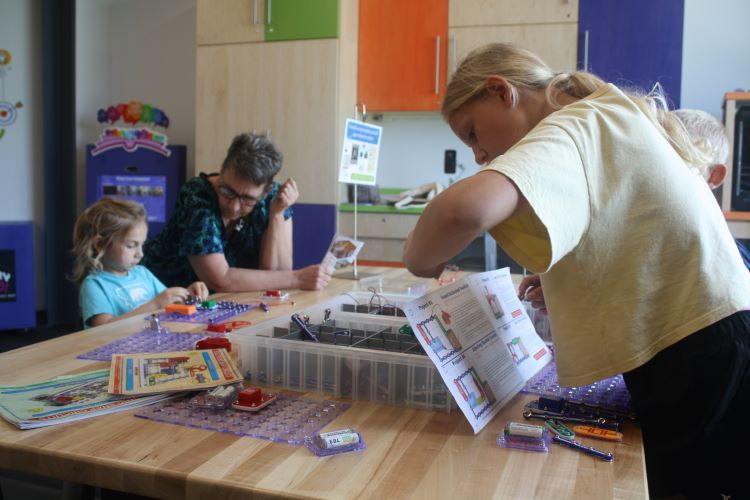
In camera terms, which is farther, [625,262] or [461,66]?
[461,66]

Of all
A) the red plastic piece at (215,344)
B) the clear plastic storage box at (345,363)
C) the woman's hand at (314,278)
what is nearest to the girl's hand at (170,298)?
the woman's hand at (314,278)

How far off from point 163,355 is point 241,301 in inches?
26.6

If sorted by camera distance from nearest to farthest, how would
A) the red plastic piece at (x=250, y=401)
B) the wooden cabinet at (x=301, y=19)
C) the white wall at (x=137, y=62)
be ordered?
the red plastic piece at (x=250, y=401) → the wooden cabinet at (x=301, y=19) → the white wall at (x=137, y=62)

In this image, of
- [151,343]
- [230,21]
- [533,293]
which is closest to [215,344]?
[151,343]

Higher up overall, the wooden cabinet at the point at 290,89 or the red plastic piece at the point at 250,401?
Result: the wooden cabinet at the point at 290,89

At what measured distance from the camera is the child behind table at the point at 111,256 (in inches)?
73.9

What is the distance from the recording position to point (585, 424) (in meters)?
0.94

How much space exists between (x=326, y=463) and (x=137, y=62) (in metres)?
4.76

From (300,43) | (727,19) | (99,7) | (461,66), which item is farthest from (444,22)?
(461,66)

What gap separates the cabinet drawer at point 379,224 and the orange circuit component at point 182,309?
92.8 inches

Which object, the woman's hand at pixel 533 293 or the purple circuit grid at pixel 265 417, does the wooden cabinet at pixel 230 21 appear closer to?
the woman's hand at pixel 533 293

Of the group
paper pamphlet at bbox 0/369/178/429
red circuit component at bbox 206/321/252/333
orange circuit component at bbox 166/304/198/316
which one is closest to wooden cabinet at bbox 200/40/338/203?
orange circuit component at bbox 166/304/198/316

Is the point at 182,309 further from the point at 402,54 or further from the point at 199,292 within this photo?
the point at 402,54

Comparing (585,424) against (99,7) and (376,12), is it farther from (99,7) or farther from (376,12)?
(99,7)
